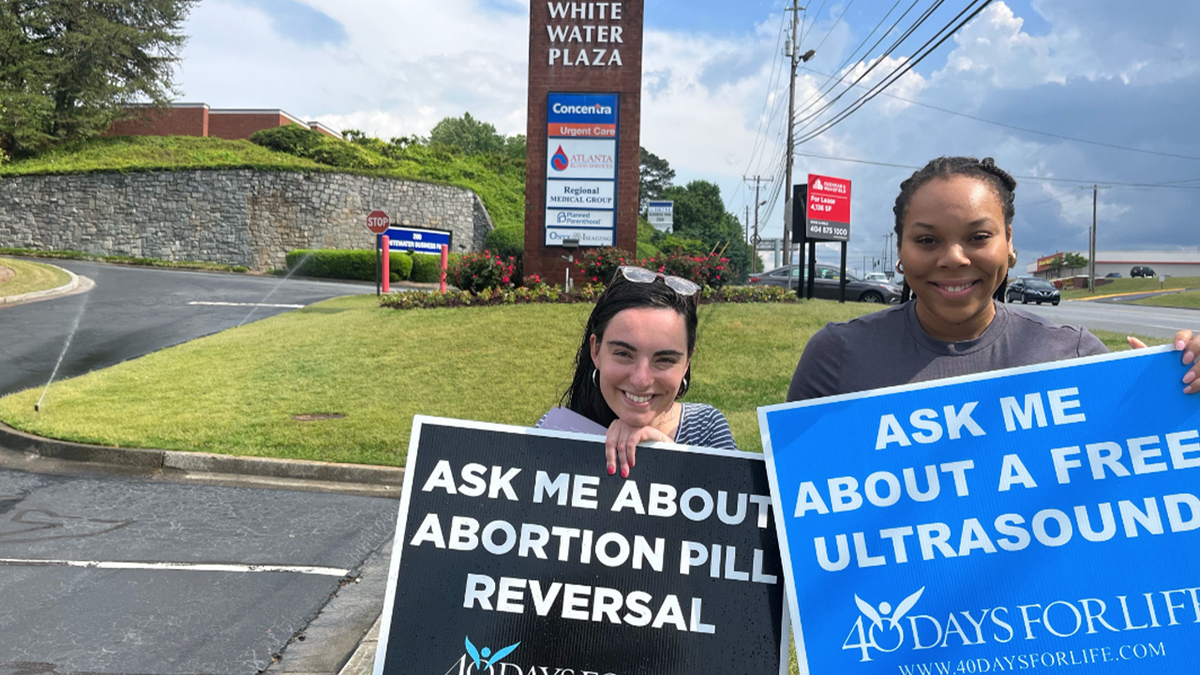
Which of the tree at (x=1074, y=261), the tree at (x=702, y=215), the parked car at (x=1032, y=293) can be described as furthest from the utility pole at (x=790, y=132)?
the tree at (x=1074, y=261)

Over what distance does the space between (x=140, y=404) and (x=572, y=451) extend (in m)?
8.67

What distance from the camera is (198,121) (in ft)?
157

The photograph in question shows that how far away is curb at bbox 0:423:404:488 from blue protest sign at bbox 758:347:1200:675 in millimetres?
5595

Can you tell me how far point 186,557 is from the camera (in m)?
4.92

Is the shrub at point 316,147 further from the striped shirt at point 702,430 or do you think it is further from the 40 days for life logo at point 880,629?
the 40 days for life logo at point 880,629

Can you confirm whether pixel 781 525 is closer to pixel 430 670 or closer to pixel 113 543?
pixel 430 670

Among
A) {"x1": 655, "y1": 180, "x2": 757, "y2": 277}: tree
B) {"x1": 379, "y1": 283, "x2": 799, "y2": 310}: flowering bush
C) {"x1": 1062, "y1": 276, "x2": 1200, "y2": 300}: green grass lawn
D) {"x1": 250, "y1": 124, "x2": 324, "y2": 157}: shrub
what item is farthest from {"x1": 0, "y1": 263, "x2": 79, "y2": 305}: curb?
{"x1": 655, "y1": 180, "x2": 757, "y2": 277}: tree

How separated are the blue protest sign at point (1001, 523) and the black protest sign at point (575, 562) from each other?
12 cm

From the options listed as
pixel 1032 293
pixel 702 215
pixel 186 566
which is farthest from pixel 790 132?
pixel 702 215

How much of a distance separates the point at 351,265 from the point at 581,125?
18.2 meters

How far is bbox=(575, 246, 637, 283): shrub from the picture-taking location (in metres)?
17.4

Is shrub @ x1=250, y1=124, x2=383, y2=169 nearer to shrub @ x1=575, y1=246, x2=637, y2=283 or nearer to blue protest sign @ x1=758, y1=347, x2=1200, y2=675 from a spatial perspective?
shrub @ x1=575, y1=246, x2=637, y2=283

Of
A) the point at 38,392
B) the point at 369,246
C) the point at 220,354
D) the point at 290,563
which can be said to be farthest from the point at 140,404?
the point at 369,246

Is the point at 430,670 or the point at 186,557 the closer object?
the point at 430,670
